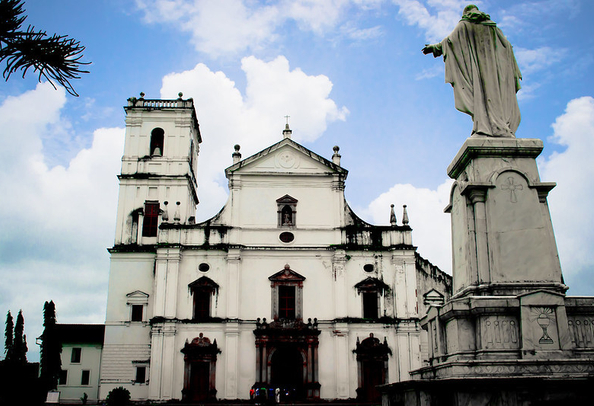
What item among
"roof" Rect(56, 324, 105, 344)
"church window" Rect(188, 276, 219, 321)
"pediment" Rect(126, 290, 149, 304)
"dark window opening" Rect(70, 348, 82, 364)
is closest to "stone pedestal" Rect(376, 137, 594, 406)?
"church window" Rect(188, 276, 219, 321)

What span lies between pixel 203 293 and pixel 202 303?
0.47 meters

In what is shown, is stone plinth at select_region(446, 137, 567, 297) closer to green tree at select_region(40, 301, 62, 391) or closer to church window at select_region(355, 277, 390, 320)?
church window at select_region(355, 277, 390, 320)

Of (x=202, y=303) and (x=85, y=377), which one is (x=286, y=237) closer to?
(x=202, y=303)

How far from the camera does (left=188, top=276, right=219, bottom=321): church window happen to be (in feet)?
88.0

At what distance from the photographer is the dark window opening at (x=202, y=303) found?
87.9 ft

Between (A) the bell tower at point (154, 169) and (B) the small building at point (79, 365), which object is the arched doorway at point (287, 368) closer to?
(A) the bell tower at point (154, 169)

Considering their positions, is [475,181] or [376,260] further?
[376,260]

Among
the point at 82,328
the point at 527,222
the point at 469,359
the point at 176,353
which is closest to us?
the point at 469,359

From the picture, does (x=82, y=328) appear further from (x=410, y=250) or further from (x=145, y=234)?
(x=410, y=250)

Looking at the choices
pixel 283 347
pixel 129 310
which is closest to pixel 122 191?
pixel 129 310

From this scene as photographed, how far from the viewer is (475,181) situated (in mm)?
7625

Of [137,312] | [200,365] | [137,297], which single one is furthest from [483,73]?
[137,312]

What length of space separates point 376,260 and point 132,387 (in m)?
13.1

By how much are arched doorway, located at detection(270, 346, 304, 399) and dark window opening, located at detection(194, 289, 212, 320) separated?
381cm
